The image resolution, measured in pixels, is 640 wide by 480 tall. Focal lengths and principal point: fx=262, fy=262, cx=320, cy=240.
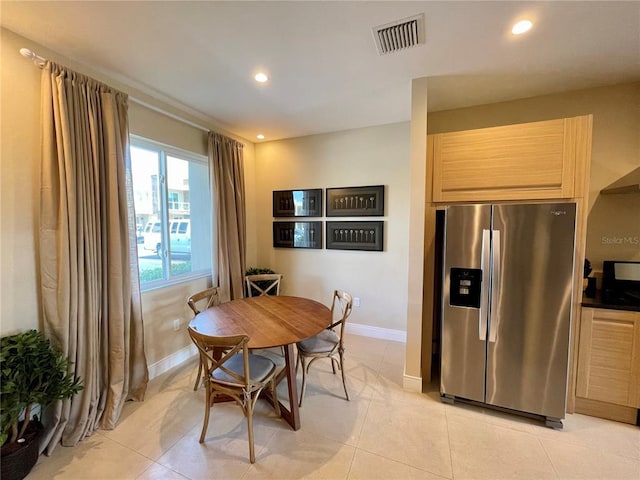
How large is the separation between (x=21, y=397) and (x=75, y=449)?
23.1 inches

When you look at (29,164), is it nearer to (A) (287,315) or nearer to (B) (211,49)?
(B) (211,49)

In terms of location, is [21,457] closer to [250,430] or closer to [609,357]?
[250,430]

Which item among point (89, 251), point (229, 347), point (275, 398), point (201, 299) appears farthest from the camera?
point (201, 299)

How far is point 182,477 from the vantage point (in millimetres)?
1539

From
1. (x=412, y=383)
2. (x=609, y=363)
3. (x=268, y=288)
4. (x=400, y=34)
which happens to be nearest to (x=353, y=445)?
(x=412, y=383)

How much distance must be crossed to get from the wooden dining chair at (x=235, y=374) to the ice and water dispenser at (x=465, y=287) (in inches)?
59.5

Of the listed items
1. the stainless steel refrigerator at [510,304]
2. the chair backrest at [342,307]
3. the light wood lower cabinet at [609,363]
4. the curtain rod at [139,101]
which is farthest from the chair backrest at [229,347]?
the light wood lower cabinet at [609,363]

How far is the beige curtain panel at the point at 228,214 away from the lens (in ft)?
Result: 10.1

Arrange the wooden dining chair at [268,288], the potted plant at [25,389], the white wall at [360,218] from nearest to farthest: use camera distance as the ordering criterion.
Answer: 1. the potted plant at [25,389]
2. the wooden dining chair at [268,288]
3. the white wall at [360,218]

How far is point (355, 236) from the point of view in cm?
346

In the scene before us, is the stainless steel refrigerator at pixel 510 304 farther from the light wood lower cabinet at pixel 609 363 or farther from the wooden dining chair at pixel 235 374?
the wooden dining chair at pixel 235 374

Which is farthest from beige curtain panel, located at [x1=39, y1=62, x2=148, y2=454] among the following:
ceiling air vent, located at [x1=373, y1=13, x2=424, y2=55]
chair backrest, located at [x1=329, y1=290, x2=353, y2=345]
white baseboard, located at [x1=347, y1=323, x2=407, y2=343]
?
white baseboard, located at [x1=347, y1=323, x2=407, y2=343]

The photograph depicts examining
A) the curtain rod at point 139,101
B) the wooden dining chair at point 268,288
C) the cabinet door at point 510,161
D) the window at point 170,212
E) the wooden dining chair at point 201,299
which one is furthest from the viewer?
the wooden dining chair at point 268,288

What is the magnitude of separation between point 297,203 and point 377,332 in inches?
81.6
